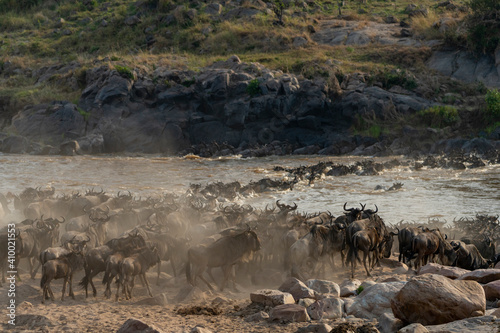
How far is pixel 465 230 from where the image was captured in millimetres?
15195

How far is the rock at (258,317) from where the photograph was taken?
827 centimetres

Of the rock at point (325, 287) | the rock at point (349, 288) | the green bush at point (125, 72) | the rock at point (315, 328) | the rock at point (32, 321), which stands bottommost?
the rock at point (32, 321)

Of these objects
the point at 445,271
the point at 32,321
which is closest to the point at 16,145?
the point at 32,321

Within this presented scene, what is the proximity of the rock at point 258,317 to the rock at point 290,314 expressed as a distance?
0.09 meters

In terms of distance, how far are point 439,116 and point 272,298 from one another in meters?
33.0

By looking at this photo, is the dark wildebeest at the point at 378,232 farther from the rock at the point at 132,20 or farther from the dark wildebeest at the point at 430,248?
the rock at the point at 132,20

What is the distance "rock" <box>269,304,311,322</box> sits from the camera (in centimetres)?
806

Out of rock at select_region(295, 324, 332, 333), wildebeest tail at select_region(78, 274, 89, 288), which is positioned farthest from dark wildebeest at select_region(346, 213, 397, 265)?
wildebeest tail at select_region(78, 274, 89, 288)

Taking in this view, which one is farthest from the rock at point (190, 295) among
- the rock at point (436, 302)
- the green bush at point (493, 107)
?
the green bush at point (493, 107)

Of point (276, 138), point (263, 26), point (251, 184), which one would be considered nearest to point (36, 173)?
point (251, 184)

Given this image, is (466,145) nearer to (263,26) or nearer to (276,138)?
(276,138)

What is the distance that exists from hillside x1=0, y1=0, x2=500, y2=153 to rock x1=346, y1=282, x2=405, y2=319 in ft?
96.6

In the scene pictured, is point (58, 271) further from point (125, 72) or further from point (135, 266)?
point (125, 72)

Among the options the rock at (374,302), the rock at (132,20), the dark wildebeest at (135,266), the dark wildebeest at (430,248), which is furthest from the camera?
the rock at (132,20)
